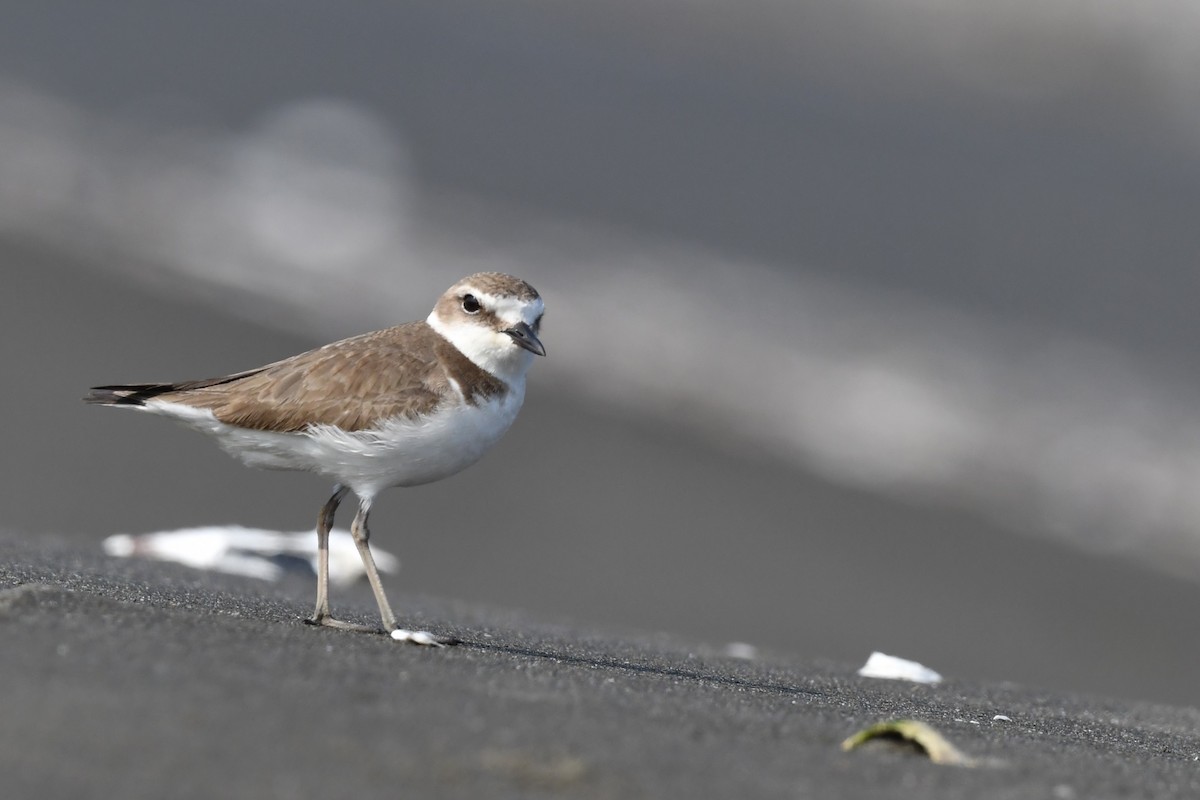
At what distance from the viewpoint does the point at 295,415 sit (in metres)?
4.94

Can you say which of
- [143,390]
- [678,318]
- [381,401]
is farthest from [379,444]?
[678,318]

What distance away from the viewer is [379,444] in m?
4.86

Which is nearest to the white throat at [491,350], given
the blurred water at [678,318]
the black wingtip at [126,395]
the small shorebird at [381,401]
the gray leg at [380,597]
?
the small shorebird at [381,401]

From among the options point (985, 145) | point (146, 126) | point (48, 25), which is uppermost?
point (985, 145)

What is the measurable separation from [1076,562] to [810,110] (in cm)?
1266

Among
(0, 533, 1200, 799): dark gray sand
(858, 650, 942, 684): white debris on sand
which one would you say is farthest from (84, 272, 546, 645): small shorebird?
(858, 650, 942, 684): white debris on sand

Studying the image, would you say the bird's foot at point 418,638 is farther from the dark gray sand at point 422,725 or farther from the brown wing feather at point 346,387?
the brown wing feather at point 346,387

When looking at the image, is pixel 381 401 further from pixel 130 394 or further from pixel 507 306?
pixel 130 394

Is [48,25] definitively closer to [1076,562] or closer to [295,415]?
[1076,562]

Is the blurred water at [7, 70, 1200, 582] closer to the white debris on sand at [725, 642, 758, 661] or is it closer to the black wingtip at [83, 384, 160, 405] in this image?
the white debris on sand at [725, 642, 758, 661]

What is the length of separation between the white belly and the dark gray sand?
509 mm

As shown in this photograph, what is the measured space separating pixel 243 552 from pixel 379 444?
8.23 feet

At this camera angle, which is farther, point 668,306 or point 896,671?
point 668,306

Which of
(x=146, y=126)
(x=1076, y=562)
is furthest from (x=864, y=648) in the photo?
(x=146, y=126)
